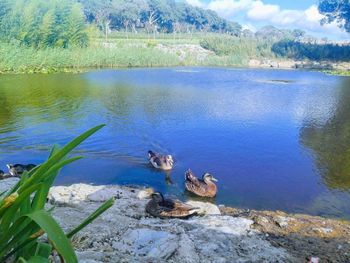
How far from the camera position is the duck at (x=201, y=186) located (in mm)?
7691

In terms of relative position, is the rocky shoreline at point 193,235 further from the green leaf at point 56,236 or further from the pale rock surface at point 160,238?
the green leaf at point 56,236

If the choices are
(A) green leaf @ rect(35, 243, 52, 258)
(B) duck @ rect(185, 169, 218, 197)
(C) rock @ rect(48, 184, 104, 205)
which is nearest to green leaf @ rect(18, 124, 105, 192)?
(A) green leaf @ rect(35, 243, 52, 258)

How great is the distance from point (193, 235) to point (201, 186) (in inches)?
111

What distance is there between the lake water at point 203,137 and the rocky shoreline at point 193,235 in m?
1.47

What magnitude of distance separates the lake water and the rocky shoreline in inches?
58.1

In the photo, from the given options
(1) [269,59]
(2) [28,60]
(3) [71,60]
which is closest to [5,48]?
(2) [28,60]

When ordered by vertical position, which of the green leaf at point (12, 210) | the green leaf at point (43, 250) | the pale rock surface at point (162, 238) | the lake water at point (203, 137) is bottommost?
the lake water at point (203, 137)

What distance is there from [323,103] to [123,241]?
1803 centimetres

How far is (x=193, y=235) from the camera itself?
4887 millimetres

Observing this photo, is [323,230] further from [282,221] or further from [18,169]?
[18,169]

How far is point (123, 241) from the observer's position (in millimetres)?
4391

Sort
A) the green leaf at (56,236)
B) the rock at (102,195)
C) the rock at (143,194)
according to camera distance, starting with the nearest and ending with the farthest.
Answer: the green leaf at (56,236) → the rock at (102,195) → the rock at (143,194)

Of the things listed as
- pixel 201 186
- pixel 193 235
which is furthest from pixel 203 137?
pixel 193 235

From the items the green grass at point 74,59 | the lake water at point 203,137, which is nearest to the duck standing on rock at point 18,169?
the lake water at point 203,137
